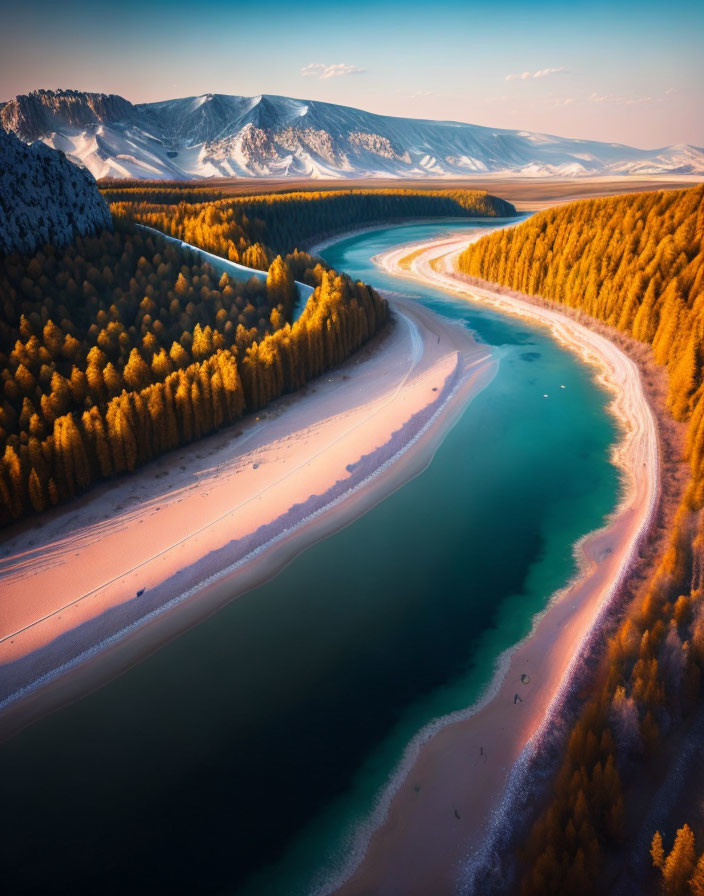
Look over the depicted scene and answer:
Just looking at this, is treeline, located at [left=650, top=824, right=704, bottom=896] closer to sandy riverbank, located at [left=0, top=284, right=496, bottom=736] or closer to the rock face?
sandy riverbank, located at [left=0, top=284, right=496, bottom=736]

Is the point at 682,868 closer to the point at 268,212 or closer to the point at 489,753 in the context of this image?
the point at 489,753

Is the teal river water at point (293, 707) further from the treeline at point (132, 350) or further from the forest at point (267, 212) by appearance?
the forest at point (267, 212)

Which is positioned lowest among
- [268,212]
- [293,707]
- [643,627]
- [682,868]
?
[293,707]

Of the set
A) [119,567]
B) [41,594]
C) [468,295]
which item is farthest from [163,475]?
[468,295]

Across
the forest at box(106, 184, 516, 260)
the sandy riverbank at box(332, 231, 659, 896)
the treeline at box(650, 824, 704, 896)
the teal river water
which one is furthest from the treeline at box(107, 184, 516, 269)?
the treeline at box(650, 824, 704, 896)

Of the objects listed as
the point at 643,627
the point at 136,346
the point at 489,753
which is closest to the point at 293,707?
the point at 489,753

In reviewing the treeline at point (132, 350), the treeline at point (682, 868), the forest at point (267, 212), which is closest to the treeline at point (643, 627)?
the treeline at point (682, 868)

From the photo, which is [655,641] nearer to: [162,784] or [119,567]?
[162,784]
